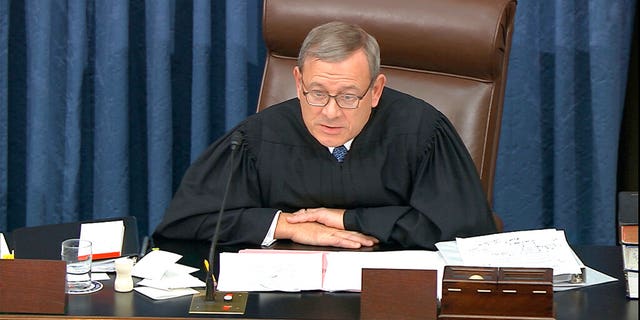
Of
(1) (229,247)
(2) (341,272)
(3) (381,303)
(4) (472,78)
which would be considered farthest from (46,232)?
(4) (472,78)

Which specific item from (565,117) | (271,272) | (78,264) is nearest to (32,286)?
(78,264)

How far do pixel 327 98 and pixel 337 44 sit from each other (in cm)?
15

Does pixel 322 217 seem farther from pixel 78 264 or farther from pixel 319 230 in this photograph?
pixel 78 264

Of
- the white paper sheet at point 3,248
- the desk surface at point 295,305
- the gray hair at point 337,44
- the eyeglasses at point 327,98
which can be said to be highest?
the gray hair at point 337,44

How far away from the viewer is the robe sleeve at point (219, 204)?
2.97m

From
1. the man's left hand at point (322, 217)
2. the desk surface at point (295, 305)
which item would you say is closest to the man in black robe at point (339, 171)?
the man's left hand at point (322, 217)

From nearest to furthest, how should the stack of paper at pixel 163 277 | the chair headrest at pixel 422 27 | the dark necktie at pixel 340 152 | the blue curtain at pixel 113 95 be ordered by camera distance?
the stack of paper at pixel 163 277, the dark necktie at pixel 340 152, the chair headrest at pixel 422 27, the blue curtain at pixel 113 95

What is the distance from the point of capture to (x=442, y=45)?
3.47m

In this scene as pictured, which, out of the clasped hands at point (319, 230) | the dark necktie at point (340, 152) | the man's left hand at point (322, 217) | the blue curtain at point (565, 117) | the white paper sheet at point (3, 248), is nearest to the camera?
the white paper sheet at point (3, 248)

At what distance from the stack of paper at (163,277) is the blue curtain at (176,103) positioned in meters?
1.64

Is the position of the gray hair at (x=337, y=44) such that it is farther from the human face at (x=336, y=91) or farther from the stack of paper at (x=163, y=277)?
the stack of paper at (x=163, y=277)

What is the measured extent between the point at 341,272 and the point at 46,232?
733 millimetres

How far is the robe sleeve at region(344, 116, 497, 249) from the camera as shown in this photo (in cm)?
295

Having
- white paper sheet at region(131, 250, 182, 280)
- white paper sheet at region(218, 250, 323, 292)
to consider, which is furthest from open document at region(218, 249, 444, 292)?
white paper sheet at region(131, 250, 182, 280)
